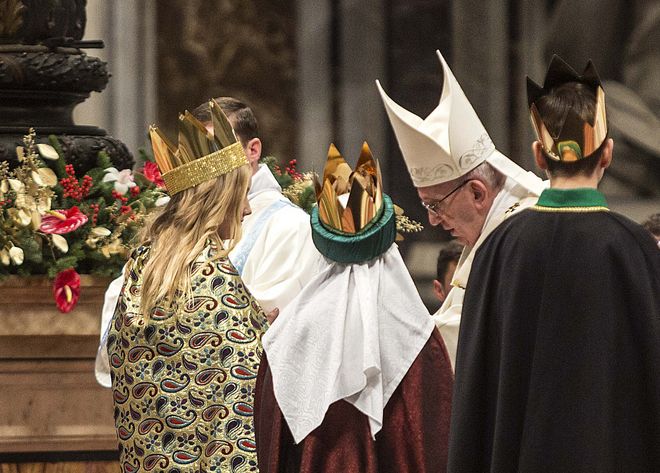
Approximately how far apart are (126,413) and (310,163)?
5834 millimetres

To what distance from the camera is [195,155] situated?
4754 mm

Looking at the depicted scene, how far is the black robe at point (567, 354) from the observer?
3.62 meters

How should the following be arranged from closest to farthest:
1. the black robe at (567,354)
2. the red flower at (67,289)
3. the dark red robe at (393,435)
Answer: the black robe at (567,354), the dark red robe at (393,435), the red flower at (67,289)

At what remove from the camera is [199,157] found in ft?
15.6

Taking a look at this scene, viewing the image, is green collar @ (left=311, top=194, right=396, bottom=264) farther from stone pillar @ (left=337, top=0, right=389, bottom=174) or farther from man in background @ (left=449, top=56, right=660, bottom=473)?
stone pillar @ (left=337, top=0, right=389, bottom=174)

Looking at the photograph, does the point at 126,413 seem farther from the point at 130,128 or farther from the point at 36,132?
the point at 130,128

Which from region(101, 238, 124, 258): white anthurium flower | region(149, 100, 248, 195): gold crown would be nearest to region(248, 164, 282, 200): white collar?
region(101, 238, 124, 258): white anthurium flower

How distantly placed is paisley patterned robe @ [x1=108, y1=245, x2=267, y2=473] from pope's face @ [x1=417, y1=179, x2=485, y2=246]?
2.24 feet

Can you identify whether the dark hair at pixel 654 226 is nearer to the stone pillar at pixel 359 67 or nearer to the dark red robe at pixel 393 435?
the dark red robe at pixel 393 435

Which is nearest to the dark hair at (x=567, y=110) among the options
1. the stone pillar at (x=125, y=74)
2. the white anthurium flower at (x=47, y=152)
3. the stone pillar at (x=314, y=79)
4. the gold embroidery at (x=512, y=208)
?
the gold embroidery at (x=512, y=208)

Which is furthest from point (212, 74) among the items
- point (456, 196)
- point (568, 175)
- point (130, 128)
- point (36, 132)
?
point (568, 175)

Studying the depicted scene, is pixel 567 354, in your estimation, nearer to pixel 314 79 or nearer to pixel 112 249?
pixel 112 249

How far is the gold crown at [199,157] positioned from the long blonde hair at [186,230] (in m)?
0.03

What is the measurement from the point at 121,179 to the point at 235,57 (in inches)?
177
